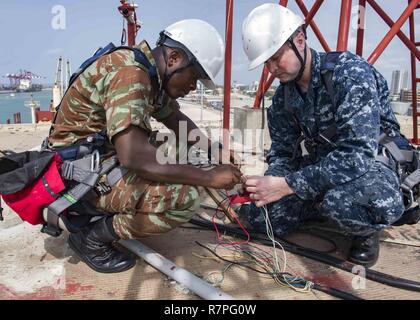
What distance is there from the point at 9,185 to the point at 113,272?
84 cm

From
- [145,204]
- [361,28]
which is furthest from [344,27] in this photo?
[145,204]

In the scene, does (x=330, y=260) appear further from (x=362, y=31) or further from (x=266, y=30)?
(x=362, y=31)

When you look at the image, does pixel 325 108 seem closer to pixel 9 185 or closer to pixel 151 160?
pixel 151 160

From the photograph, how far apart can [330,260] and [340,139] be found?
84 centimetres

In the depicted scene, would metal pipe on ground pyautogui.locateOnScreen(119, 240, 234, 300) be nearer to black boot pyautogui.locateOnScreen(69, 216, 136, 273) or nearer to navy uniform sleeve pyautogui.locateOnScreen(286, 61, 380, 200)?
black boot pyautogui.locateOnScreen(69, 216, 136, 273)

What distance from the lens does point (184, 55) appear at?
221cm

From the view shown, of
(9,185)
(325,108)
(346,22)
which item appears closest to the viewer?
(9,185)

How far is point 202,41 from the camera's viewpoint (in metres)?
2.25

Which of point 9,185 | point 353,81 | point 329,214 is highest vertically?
point 353,81

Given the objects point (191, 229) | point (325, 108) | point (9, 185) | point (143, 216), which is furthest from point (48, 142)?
point (325, 108)

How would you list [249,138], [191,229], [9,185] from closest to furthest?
1. [9,185]
2. [191,229]
3. [249,138]

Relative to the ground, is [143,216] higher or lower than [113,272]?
higher

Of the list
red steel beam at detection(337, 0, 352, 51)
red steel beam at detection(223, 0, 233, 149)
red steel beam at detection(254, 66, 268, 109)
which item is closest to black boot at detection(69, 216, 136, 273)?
red steel beam at detection(223, 0, 233, 149)

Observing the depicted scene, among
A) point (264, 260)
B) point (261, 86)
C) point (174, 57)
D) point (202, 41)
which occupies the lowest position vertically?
point (264, 260)
